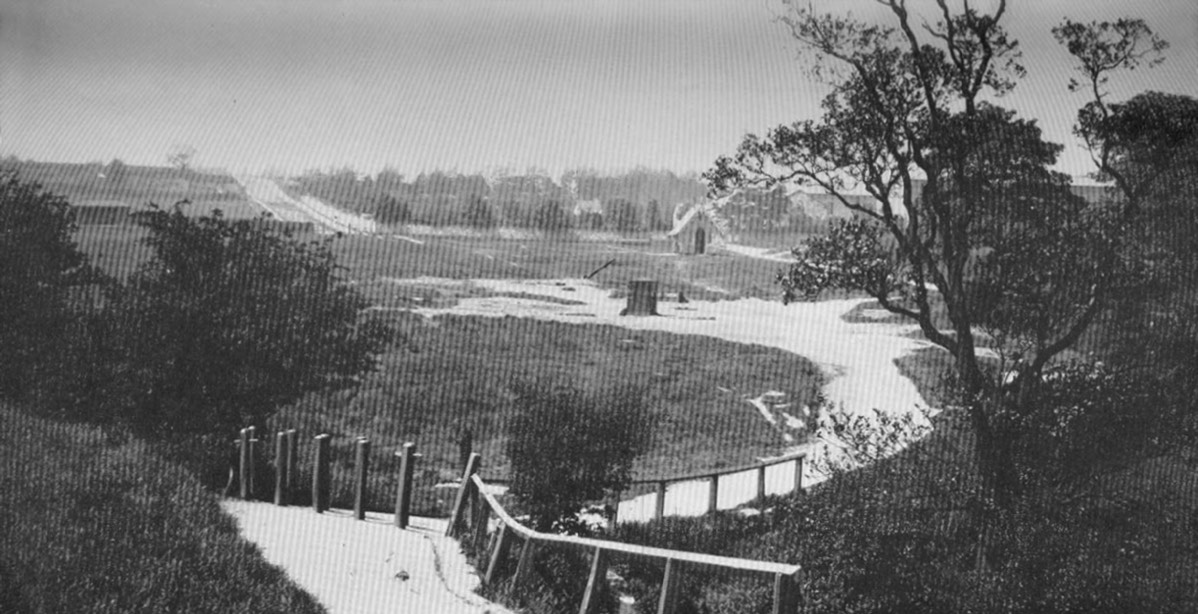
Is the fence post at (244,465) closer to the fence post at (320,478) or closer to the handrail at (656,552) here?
the fence post at (320,478)

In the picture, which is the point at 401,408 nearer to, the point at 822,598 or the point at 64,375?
the point at 64,375

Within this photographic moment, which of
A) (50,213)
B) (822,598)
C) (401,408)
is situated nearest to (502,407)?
(401,408)

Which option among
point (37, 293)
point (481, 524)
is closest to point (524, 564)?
point (481, 524)

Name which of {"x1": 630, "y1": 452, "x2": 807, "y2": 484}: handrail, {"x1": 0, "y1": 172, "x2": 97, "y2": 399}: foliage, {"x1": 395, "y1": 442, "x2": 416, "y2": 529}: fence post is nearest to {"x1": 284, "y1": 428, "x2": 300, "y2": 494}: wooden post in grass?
{"x1": 395, "y1": 442, "x2": 416, "y2": 529}: fence post

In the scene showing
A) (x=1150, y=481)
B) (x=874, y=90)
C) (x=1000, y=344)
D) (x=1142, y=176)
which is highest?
(x=874, y=90)

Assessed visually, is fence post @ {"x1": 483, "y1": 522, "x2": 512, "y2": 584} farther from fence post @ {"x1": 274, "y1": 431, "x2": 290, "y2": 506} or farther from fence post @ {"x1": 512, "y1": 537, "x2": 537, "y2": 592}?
fence post @ {"x1": 274, "y1": 431, "x2": 290, "y2": 506}

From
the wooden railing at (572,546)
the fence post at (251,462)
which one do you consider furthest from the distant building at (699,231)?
the fence post at (251,462)
